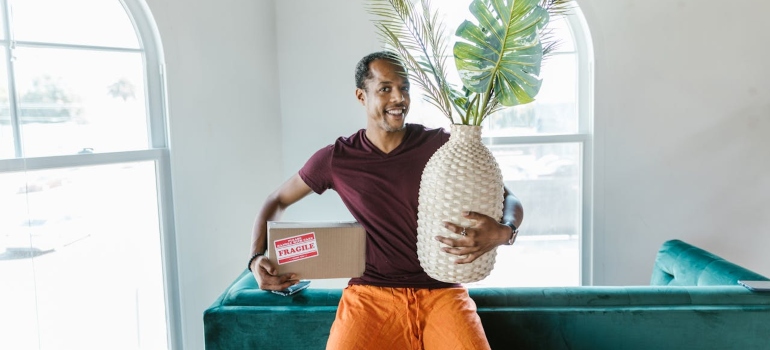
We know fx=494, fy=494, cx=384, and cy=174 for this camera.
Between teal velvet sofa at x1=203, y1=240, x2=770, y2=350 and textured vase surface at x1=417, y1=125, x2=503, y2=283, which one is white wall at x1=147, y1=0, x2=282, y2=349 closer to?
teal velvet sofa at x1=203, y1=240, x2=770, y2=350

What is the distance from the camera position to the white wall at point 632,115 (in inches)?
99.3

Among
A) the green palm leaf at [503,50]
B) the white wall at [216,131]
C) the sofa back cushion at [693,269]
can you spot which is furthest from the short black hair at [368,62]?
the sofa back cushion at [693,269]

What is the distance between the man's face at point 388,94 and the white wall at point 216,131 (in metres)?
0.99

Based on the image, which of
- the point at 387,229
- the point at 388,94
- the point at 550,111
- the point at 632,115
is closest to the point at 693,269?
the point at 632,115

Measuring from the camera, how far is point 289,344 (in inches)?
56.8

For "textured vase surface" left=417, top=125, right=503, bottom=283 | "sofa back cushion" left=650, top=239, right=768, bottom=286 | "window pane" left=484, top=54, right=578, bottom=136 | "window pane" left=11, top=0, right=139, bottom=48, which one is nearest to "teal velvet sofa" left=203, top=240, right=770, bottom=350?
"sofa back cushion" left=650, top=239, right=768, bottom=286

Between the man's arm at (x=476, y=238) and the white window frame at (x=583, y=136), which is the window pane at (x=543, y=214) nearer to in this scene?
the white window frame at (x=583, y=136)

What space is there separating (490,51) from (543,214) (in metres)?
1.85

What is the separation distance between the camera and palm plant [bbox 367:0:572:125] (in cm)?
113

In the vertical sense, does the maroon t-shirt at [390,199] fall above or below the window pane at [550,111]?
below

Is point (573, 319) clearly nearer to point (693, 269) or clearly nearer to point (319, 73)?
point (693, 269)

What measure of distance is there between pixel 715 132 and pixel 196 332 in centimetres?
276

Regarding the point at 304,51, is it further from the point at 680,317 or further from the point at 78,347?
the point at 680,317

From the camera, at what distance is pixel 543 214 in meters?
2.83
